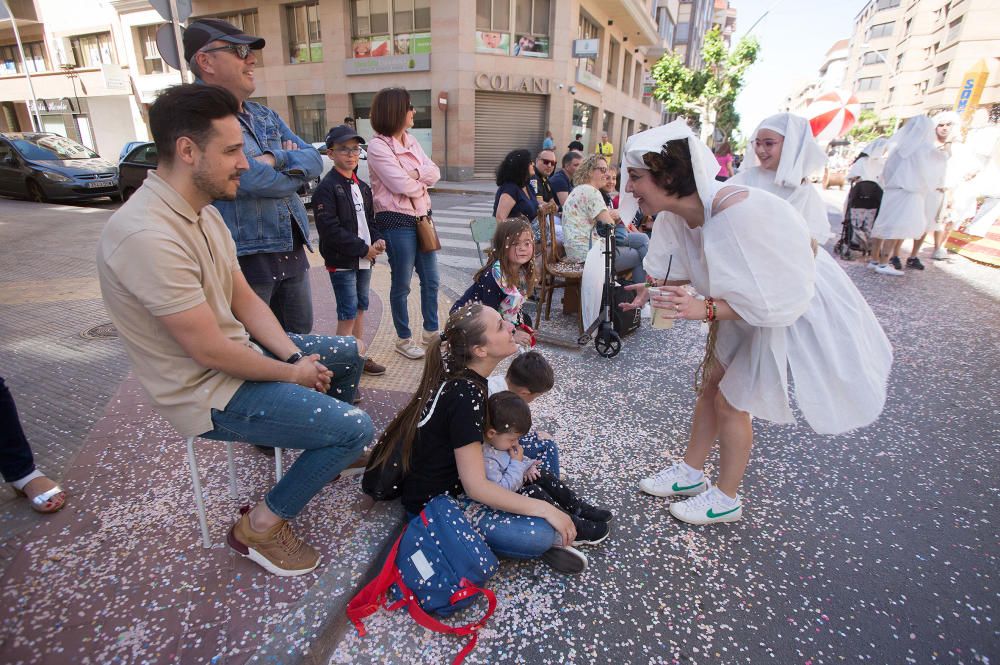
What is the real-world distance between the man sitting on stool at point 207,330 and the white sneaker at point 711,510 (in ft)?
5.19

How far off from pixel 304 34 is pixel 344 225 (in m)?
22.4

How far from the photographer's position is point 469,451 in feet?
6.32

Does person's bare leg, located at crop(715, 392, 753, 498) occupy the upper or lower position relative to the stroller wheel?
upper

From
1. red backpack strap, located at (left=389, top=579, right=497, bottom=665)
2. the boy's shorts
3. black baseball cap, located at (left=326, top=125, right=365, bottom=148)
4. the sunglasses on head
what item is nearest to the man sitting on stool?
red backpack strap, located at (left=389, top=579, right=497, bottom=665)

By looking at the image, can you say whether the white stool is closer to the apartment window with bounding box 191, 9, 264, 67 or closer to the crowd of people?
the crowd of people

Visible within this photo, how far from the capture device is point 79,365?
12.2 ft

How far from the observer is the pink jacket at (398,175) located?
11.9 ft

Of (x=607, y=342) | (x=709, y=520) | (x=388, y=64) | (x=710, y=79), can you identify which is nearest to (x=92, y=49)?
(x=388, y=64)

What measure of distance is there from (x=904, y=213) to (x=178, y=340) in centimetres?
919

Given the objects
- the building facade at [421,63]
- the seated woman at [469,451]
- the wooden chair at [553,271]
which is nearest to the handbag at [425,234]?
the wooden chair at [553,271]

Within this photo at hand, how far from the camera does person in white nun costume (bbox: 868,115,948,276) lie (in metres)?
7.09

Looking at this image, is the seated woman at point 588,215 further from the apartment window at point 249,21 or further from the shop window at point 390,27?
the apartment window at point 249,21

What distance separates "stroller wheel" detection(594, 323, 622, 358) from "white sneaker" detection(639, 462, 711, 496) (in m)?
1.82

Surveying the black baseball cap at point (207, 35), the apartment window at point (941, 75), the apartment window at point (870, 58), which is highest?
the apartment window at point (870, 58)
